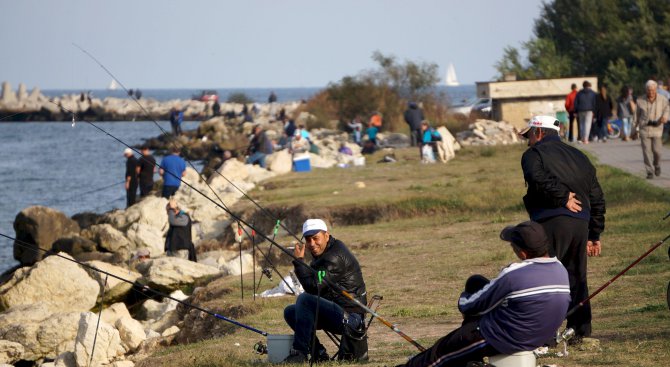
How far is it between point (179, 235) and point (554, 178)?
40.9 feet

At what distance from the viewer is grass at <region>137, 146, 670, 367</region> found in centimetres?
978

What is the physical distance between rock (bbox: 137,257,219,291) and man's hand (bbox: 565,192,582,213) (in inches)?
403

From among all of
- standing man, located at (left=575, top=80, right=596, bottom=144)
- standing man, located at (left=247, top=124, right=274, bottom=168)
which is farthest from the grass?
standing man, located at (left=247, top=124, right=274, bottom=168)

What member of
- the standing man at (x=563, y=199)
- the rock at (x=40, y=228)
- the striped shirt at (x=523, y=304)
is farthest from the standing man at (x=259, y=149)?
the striped shirt at (x=523, y=304)

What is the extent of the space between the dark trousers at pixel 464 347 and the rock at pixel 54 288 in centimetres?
1068

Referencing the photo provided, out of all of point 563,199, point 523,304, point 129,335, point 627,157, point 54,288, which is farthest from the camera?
point 627,157

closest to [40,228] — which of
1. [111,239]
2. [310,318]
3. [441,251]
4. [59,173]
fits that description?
[111,239]

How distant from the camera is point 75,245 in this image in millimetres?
23844

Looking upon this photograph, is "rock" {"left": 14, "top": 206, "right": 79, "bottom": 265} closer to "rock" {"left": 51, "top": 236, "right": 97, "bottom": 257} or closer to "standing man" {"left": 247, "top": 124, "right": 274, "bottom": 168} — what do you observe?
"rock" {"left": 51, "top": 236, "right": 97, "bottom": 257}

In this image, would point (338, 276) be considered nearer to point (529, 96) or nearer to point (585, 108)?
point (585, 108)

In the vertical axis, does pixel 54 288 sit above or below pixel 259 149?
below

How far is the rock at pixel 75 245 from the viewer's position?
77.7ft

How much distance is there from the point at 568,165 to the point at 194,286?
1009cm

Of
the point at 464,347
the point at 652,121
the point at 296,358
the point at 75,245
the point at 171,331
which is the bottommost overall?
the point at 75,245
